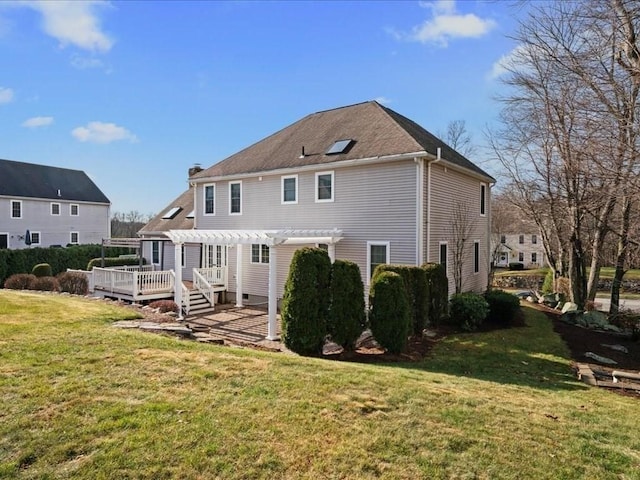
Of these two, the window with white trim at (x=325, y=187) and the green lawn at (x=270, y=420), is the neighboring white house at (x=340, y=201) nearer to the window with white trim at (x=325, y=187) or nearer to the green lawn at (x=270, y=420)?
the window with white trim at (x=325, y=187)

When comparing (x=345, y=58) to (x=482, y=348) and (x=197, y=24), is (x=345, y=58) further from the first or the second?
(x=482, y=348)

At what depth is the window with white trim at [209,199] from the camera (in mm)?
17594

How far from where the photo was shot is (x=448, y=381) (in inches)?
240

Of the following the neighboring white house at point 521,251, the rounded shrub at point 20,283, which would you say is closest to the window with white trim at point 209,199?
the rounded shrub at point 20,283

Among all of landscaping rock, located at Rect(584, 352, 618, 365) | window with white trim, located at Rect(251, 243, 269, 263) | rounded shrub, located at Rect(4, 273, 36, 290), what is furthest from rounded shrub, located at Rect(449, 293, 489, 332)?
rounded shrub, located at Rect(4, 273, 36, 290)

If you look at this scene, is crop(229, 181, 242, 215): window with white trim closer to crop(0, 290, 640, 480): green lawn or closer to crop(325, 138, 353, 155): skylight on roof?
crop(325, 138, 353, 155): skylight on roof

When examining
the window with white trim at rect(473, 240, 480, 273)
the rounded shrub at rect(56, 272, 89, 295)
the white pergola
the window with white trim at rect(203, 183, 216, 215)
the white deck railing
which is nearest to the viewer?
the white pergola

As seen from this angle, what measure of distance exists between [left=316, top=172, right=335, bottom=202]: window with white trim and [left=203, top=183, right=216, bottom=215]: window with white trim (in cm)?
560

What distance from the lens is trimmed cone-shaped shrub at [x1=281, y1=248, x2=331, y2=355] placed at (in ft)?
26.8

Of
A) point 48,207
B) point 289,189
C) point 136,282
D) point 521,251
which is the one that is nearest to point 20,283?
point 136,282

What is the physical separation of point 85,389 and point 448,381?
4818 mm

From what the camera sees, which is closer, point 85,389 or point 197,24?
point 85,389

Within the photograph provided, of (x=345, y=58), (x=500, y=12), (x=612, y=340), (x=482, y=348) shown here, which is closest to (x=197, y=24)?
(x=345, y=58)

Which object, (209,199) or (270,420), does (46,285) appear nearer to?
(209,199)
